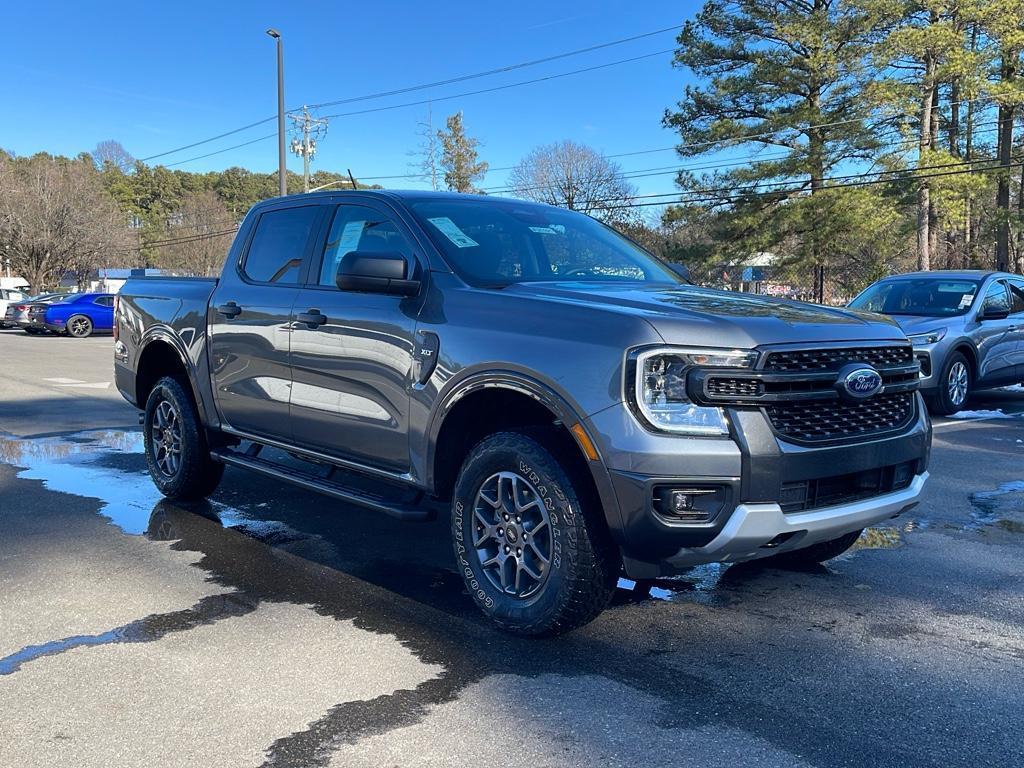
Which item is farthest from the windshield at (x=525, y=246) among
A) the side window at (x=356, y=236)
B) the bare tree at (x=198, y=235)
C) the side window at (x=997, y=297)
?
the bare tree at (x=198, y=235)

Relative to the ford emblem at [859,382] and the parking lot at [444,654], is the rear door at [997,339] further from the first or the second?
the ford emblem at [859,382]

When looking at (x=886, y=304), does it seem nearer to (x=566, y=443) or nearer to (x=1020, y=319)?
(x=1020, y=319)

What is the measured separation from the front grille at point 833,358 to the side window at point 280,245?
2857 millimetres

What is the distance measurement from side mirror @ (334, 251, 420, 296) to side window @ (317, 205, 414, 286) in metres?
0.39

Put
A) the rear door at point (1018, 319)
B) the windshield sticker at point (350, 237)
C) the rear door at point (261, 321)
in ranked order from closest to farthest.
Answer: the windshield sticker at point (350, 237) < the rear door at point (261, 321) < the rear door at point (1018, 319)

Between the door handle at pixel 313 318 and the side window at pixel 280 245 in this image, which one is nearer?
the door handle at pixel 313 318

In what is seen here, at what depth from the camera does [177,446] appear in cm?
599

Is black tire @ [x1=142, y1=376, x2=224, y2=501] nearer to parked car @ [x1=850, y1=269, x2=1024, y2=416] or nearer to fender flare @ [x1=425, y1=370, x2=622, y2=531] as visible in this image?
fender flare @ [x1=425, y1=370, x2=622, y2=531]

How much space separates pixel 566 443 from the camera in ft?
12.0

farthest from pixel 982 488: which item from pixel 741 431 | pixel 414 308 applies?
pixel 414 308

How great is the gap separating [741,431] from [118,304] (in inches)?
207

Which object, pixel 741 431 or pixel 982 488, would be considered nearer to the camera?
pixel 741 431

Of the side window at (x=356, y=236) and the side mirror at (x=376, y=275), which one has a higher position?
the side window at (x=356, y=236)

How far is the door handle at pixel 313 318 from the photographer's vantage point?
15.2 ft
